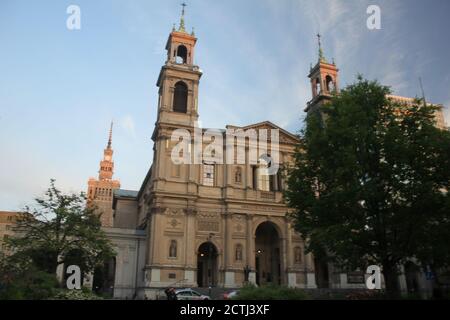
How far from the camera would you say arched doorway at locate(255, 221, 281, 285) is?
43.4 meters

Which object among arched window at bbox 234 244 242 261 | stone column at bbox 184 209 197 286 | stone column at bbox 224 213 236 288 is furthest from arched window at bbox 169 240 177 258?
arched window at bbox 234 244 242 261

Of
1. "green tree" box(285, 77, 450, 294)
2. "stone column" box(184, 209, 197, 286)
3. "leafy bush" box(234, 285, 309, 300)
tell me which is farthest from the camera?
"stone column" box(184, 209, 197, 286)

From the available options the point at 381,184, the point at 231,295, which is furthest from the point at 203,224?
the point at 381,184

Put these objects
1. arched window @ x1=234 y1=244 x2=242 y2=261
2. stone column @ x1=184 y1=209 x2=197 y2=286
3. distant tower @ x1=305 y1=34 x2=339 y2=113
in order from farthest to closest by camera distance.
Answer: distant tower @ x1=305 y1=34 x2=339 y2=113, arched window @ x1=234 y1=244 x2=242 y2=261, stone column @ x1=184 y1=209 x2=197 y2=286

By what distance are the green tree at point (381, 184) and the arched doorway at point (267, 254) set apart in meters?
22.4

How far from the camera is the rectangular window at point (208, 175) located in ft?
140

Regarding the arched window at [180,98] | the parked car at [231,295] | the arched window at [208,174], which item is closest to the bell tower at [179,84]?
the arched window at [180,98]

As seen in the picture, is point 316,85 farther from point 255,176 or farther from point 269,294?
point 269,294

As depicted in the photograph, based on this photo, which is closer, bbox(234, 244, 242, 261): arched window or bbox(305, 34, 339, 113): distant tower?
bbox(234, 244, 242, 261): arched window

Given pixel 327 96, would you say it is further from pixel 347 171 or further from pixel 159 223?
pixel 347 171

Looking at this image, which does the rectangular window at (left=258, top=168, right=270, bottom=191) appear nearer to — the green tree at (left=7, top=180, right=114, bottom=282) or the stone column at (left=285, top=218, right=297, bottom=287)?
the stone column at (left=285, top=218, right=297, bottom=287)

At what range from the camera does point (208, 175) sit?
42.9m

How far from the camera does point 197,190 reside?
135ft

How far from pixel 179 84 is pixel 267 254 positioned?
23.2 m
